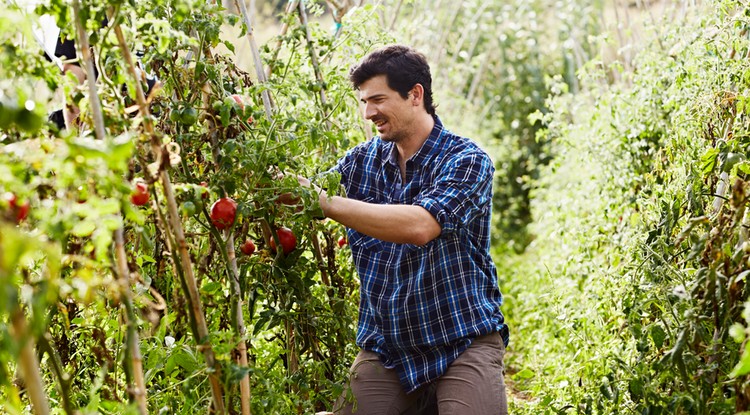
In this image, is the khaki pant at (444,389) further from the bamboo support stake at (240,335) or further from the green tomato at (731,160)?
the green tomato at (731,160)

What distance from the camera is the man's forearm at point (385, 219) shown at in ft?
5.82

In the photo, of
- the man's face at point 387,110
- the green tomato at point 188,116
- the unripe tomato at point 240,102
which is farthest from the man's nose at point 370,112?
the green tomato at point 188,116

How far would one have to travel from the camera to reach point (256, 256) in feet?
5.71

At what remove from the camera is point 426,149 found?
2176mm

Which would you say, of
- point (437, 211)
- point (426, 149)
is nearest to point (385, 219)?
point (437, 211)

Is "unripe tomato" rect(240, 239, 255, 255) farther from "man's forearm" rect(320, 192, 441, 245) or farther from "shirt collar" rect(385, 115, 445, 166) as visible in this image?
"shirt collar" rect(385, 115, 445, 166)

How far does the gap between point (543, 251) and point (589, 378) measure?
2.44 meters

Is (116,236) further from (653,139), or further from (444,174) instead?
(653,139)

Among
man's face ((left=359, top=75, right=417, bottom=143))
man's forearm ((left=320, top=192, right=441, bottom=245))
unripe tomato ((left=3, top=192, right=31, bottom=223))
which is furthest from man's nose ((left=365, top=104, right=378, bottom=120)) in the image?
unripe tomato ((left=3, top=192, right=31, bottom=223))

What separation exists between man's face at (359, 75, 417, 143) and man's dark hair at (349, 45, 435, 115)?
0.02m

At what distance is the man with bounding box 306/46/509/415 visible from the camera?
200 centimetres

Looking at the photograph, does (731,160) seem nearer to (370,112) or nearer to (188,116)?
(370,112)

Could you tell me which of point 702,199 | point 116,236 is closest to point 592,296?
point 702,199

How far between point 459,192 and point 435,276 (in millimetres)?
229
